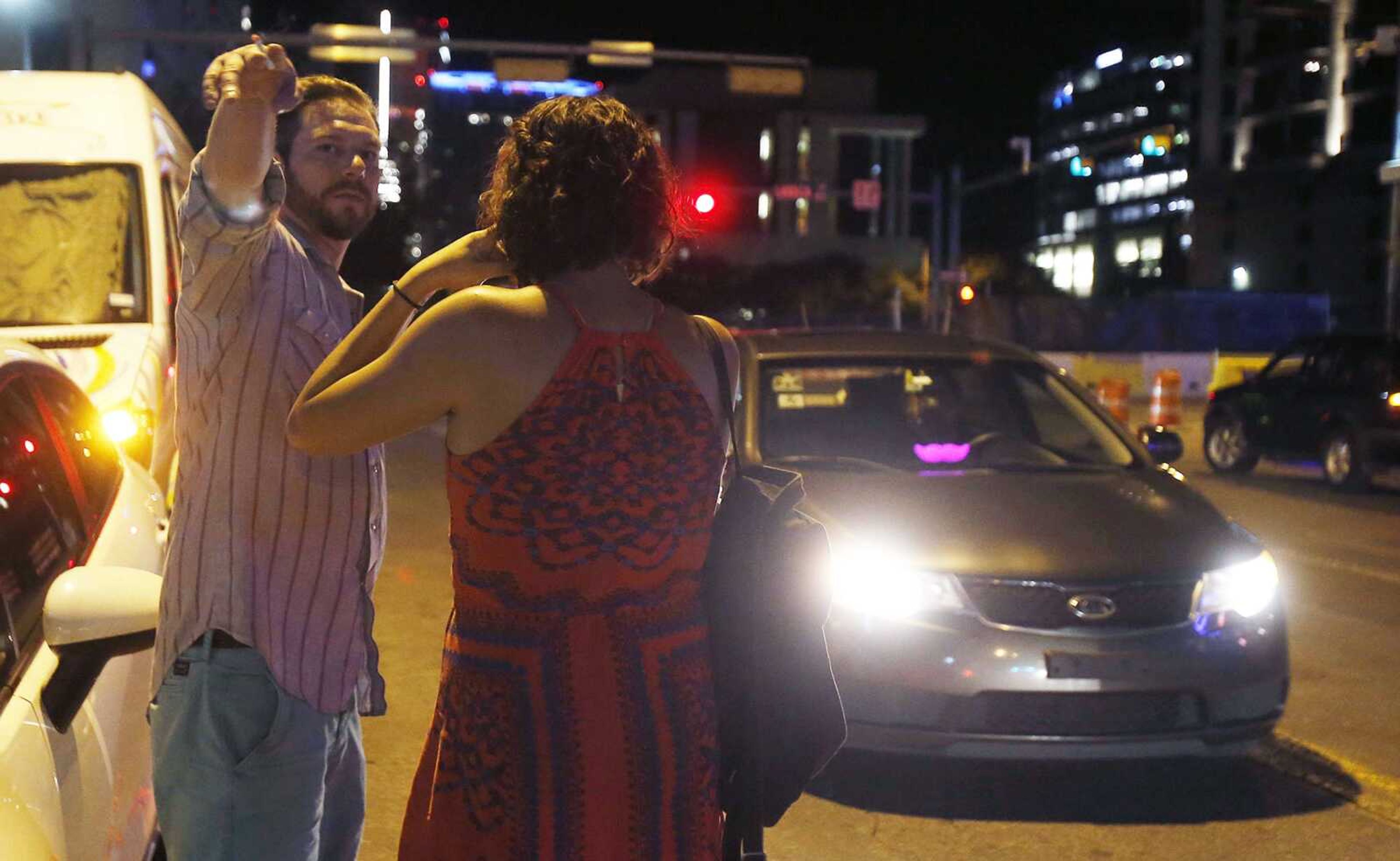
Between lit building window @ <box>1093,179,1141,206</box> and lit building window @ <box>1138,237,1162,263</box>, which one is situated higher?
lit building window @ <box>1093,179,1141,206</box>

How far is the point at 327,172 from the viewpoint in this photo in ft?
9.05

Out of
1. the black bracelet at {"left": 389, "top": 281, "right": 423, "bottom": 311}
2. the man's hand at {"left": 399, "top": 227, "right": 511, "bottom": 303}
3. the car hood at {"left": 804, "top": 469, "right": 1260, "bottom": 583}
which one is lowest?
the car hood at {"left": 804, "top": 469, "right": 1260, "bottom": 583}

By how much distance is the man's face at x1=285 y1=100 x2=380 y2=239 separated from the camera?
9.05ft

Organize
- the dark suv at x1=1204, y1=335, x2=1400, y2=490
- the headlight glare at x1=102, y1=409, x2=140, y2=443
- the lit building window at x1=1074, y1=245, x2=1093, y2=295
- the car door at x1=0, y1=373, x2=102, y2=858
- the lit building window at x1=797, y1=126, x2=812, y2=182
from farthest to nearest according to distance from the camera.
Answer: the lit building window at x1=1074, y1=245, x2=1093, y2=295 < the lit building window at x1=797, y1=126, x2=812, y2=182 < the dark suv at x1=1204, y1=335, x2=1400, y2=490 < the headlight glare at x1=102, y1=409, x2=140, y2=443 < the car door at x1=0, y1=373, x2=102, y2=858

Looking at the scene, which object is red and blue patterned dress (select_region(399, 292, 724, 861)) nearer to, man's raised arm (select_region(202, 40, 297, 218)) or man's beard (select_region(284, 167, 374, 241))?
man's raised arm (select_region(202, 40, 297, 218))

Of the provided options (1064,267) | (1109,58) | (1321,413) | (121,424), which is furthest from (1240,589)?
(1064,267)

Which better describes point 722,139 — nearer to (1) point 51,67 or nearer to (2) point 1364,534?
(1) point 51,67

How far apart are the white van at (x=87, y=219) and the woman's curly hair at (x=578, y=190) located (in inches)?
230

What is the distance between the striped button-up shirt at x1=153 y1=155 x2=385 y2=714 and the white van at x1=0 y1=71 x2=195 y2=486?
5.43 m

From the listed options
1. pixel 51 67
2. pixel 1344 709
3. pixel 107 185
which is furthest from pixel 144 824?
pixel 51 67

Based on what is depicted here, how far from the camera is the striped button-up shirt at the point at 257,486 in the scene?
2.44 meters

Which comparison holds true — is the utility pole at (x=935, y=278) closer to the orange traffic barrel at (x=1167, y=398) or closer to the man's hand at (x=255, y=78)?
the orange traffic barrel at (x=1167, y=398)

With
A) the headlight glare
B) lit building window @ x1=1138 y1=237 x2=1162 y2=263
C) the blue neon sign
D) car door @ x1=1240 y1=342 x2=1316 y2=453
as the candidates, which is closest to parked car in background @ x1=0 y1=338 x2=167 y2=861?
the headlight glare

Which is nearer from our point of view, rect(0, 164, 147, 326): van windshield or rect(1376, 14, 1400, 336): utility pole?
rect(0, 164, 147, 326): van windshield
